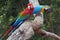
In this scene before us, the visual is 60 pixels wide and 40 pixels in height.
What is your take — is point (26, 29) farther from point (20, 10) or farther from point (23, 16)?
point (20, 10)

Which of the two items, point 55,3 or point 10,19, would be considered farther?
point 55,3

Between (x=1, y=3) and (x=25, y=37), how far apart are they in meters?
1.81

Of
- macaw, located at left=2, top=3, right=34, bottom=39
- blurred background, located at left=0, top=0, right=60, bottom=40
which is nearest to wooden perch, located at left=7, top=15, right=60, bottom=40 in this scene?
macaw, located at left=2, top=3, right=34, bottom=39

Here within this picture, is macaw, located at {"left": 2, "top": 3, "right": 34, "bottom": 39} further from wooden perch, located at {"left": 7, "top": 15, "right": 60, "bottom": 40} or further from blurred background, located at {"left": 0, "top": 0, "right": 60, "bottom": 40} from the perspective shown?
blurred background, located at {"left": 0, "top": 0, "right": 60, "bottom": 40}

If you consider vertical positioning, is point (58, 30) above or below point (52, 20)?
below

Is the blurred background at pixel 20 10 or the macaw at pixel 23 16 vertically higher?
the macaw at pixel 23 16

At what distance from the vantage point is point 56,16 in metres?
3.58

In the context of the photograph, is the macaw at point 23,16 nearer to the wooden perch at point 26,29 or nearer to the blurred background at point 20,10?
the wooden perch at point 26,29

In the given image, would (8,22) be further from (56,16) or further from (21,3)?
(56,16)

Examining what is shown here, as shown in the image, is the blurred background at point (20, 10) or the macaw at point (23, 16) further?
the blurred background at point (20, 10)

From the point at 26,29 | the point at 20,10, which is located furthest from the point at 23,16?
the point at 20,10

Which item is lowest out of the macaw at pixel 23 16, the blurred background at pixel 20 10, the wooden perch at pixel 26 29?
the blurred background at pixel 20 10

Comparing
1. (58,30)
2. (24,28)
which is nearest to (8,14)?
(58,30)

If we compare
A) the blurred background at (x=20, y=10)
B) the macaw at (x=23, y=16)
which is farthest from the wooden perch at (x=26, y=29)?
the blurred background at (x=20, y=10)
